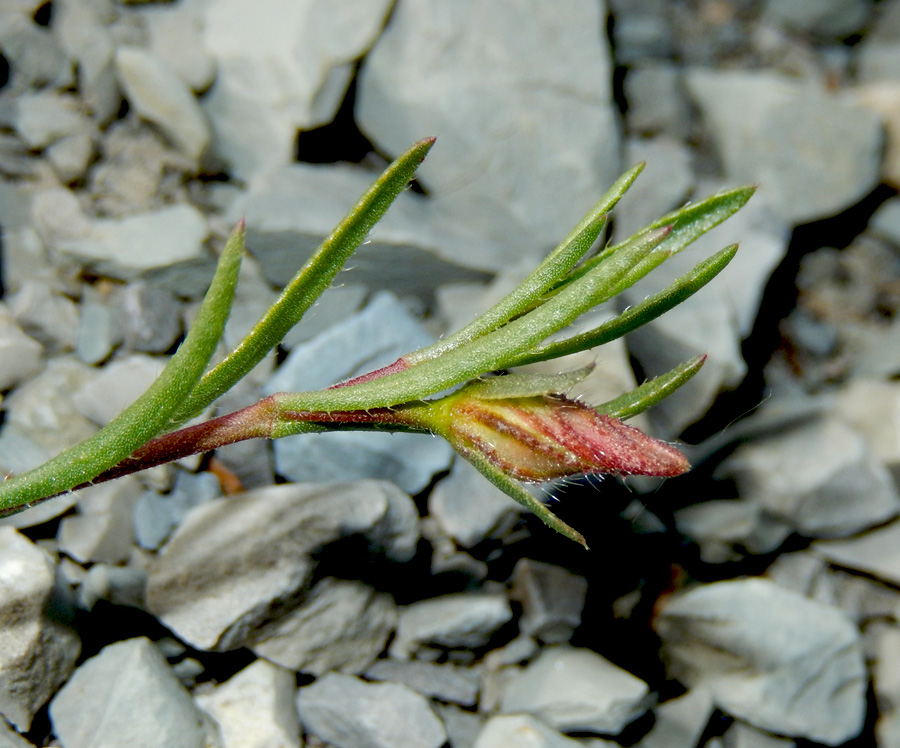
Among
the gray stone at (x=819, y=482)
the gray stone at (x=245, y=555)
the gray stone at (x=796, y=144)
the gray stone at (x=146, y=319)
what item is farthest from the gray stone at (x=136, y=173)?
the gray stone at (x=796, y=144)

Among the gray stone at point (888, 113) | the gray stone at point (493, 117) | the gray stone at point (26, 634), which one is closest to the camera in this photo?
the gray stone at point (26, 634)

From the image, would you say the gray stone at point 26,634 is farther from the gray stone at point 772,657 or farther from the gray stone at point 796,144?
the gray stone at point 796,144

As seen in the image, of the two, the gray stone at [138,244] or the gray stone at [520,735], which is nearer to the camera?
the gray stone at [520,735]

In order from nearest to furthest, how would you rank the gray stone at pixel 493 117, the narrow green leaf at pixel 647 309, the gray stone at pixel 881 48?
1. the narrow green leaf at pixel 647 309
2. the gray stone at pixel 493 117
3. the gray stone at pixel 881 48

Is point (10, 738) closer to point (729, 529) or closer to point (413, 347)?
point (413, 347)

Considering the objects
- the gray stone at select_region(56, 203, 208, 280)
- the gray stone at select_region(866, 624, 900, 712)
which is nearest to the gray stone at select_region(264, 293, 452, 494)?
the gray stone at select_region(56, 203, 208, 280)

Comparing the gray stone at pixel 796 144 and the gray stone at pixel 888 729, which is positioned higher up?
the gray stone at pixel 796 144

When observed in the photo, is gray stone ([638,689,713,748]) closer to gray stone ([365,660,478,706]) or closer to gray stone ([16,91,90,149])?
gray stone ([365,660,478,706])

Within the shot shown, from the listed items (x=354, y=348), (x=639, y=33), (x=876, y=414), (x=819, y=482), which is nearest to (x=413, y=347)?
(x=354, y=348)
